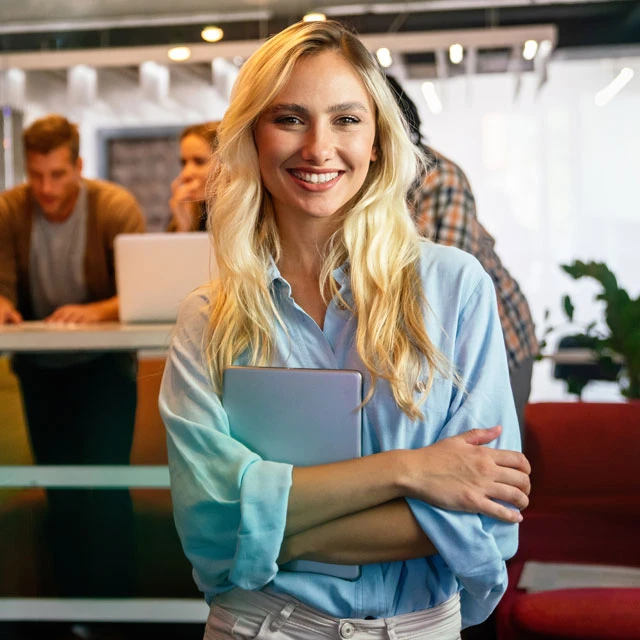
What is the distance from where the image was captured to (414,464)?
1.29 meters

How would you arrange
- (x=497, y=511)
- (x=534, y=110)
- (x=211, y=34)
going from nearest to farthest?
(x=497, y=511) → (x=534, y=110) → (x=211, y=34)

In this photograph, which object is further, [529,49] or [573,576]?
[529,49]

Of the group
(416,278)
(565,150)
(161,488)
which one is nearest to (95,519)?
(161,488)

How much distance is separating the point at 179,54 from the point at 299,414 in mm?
6271

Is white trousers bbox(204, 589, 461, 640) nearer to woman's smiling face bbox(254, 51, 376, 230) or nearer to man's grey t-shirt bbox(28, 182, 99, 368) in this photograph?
woman's smiling face bbox(254, 51, 376, 230)

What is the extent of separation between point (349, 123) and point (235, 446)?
521 mm

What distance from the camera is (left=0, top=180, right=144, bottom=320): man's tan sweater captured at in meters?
3.88

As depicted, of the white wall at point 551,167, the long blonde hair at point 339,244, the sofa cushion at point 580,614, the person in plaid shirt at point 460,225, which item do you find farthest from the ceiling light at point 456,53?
the long blonde hair at point 339,244

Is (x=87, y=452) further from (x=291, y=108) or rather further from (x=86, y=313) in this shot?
(x=291, y=108)

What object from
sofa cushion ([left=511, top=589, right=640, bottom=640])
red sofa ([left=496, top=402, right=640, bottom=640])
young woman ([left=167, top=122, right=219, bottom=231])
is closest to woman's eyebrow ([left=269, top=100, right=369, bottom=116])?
sofa cushion ([left=511, top=589, right=640, bottom=640])

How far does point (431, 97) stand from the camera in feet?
22.3

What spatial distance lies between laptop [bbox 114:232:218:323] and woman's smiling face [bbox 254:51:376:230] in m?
1.52

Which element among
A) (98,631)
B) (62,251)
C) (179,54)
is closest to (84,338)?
(98,631)

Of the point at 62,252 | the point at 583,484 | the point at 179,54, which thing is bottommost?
the point at 583,484
